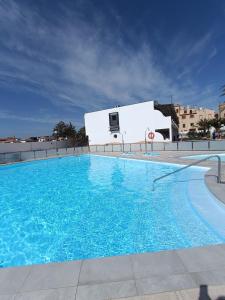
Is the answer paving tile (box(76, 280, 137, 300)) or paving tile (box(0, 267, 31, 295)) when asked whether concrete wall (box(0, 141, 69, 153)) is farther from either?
paving tile (box(76, 280, 137, 300))

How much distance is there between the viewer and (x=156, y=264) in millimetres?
3109

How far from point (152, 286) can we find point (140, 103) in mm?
35761

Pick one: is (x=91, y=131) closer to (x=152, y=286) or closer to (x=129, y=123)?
(x=129, y=123)

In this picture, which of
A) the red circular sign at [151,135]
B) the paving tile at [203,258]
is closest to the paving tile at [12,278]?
the paving tile at [203,258]

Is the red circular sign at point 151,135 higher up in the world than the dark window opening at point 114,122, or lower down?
lower down

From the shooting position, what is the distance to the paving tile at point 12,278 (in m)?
2.77

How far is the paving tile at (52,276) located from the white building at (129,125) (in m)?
32.5

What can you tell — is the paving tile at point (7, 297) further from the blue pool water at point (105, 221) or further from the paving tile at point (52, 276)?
the blue pool water at point (105, 221)

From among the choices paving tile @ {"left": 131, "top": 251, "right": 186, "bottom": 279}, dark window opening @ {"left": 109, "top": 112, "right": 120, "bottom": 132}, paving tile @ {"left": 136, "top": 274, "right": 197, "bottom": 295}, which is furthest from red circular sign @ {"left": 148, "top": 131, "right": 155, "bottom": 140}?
paving tile @ {"left": 136, "top": 274, "right": 197, "bottom": 295}

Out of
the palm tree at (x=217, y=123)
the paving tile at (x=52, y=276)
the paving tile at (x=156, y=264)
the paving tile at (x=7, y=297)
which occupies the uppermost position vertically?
the palm tree at (x=217, y=123)

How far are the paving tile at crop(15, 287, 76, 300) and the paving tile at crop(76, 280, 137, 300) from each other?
10 cm

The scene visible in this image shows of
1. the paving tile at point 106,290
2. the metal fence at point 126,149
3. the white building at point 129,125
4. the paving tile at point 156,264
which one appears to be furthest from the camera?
the white building at point 129,125

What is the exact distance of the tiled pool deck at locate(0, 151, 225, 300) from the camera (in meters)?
2.54

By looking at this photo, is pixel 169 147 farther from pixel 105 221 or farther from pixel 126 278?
pixel 126 278
